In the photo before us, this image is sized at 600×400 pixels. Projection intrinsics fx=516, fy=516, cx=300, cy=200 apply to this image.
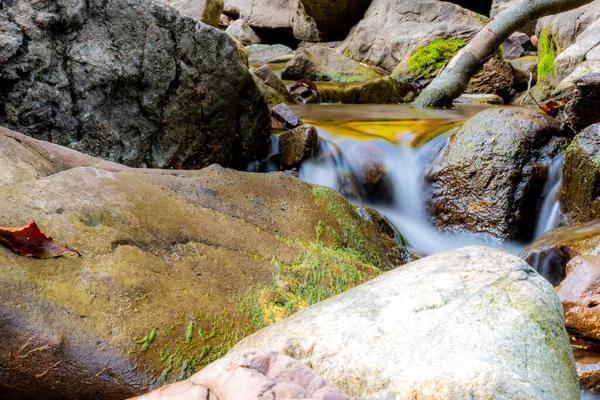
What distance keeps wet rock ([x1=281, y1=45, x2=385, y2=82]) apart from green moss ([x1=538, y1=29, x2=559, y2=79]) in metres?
4.84

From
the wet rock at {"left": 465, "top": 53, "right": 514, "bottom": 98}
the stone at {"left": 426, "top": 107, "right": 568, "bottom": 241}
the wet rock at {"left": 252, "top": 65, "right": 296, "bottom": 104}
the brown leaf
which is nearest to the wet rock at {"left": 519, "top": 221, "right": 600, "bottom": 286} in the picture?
the stone at {"left": 426, "top": 107, "right": 568, "bottom": 241}

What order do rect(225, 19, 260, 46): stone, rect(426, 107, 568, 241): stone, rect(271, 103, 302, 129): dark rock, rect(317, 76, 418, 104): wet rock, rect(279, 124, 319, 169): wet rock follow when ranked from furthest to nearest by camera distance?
rect(225, 19, 260, 46): stone
rect(317, 76, 418, 104): wet rock
rect(271, 103, 302, 129): dark rock
rect(279, 124, 319, 169): wet rock
rect(426, 107, 568, 241): stone

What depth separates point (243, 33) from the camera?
2216 cm

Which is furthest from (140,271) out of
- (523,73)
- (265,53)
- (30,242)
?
(265,53)

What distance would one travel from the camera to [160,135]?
4910mm

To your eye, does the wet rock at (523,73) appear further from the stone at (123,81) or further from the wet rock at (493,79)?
the stone at (123,81)

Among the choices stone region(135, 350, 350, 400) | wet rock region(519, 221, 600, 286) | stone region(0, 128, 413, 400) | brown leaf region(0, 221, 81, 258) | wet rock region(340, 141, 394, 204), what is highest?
stone region(135, 350, 350, 400)

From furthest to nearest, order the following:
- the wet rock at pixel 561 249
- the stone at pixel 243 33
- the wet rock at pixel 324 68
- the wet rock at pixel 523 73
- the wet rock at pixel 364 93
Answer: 1. the stone at pixel 243 33
2. the wet rock at pixel 324 68
3. the wet rock at pixel 523 73
4. the wet rock at pixel 364 93
5. the wet rock at pixel 561 249

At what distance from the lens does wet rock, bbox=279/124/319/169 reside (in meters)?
6.09

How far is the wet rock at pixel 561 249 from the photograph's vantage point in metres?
3.74

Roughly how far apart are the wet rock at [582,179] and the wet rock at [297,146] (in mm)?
2741

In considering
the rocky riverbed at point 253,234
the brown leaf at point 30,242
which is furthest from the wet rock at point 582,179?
the brown leaf at point 30,242

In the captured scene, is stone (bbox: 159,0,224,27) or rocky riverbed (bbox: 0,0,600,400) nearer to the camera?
rocky riverbed (bbox: 0,0,600,400)

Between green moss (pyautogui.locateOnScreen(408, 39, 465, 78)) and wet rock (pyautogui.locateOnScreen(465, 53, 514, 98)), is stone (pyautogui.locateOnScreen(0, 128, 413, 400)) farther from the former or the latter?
green moss (pyautogui.locateOnScreen(408, 39, 465, 78))
